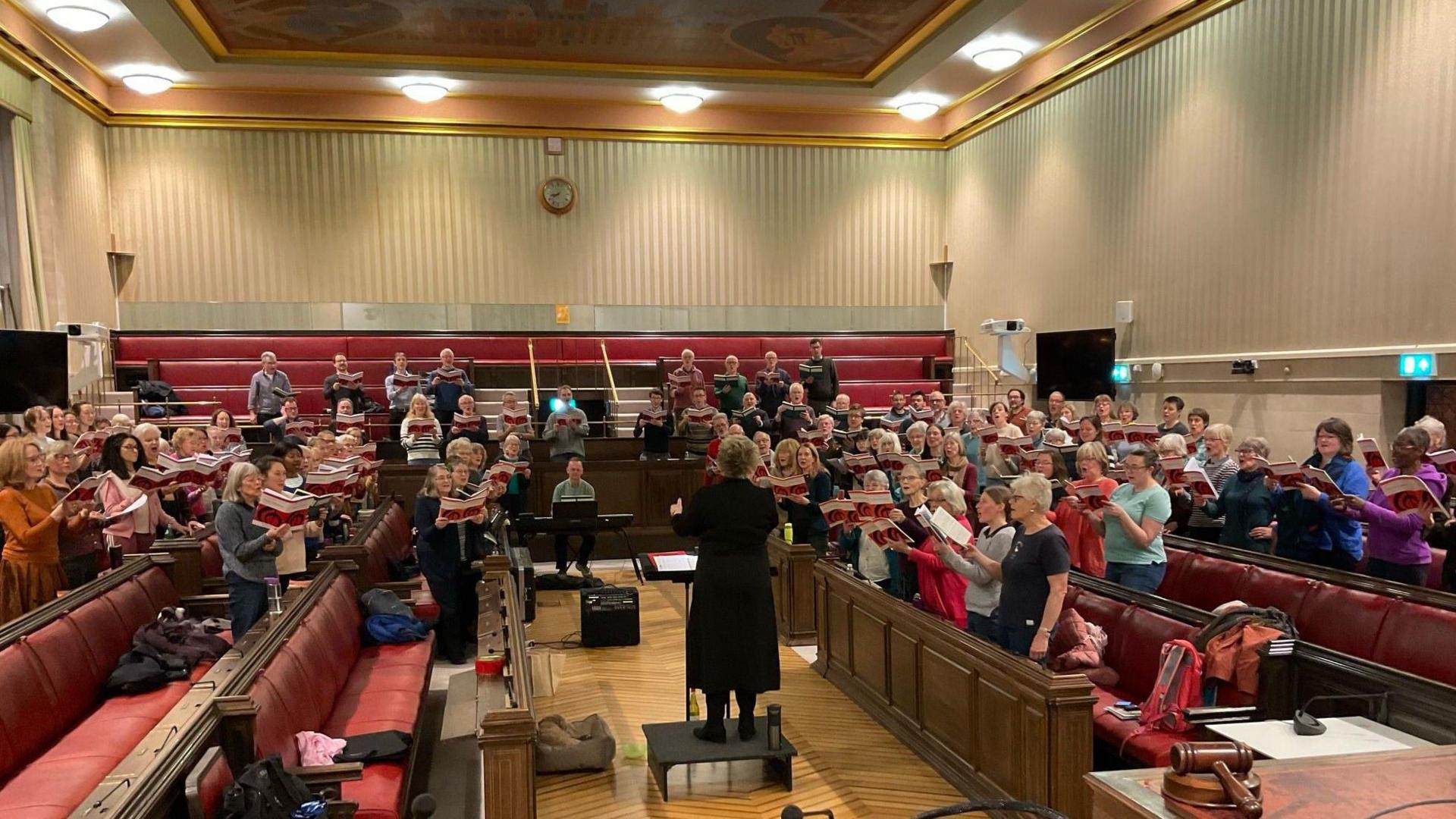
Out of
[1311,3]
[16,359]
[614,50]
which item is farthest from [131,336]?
[1311,3]

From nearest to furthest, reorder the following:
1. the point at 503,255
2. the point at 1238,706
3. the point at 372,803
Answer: the point at 372,803 → the point at 1238,706 → the point at 503,255

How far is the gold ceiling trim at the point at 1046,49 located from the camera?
38.2 feet

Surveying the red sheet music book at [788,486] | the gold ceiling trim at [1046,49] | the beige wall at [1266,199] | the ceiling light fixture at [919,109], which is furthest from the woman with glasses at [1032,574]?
the ceiling light fixture at [919,109]

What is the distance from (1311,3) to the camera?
9211 millimetres

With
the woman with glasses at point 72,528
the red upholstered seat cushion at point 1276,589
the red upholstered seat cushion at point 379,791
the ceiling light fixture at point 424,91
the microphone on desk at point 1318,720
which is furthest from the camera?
the ceiling light fixture at point 424,91

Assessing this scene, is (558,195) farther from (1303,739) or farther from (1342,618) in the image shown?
(1303,739)

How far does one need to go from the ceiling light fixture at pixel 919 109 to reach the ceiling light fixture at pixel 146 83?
1074cm

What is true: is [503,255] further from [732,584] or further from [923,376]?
[732,584]

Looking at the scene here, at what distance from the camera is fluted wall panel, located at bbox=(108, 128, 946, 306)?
14.6 m

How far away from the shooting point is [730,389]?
1212cm

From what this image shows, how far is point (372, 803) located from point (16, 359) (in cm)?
974

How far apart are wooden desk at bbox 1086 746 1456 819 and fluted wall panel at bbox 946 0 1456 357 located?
741 cm

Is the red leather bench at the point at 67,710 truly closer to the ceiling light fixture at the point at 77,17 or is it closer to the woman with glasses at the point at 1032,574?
the woman with glasses at the point at 1032,574

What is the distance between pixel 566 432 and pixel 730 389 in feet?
7.17
